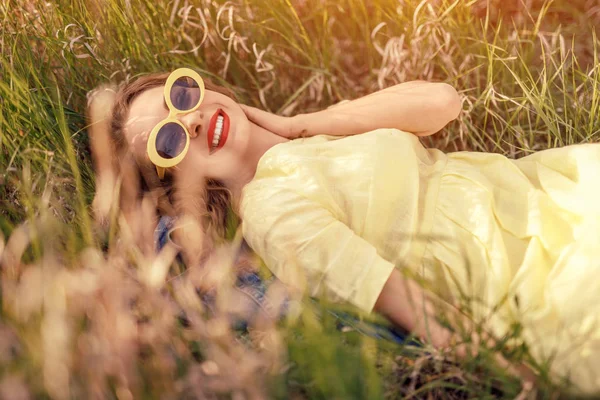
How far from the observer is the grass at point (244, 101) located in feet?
4.01

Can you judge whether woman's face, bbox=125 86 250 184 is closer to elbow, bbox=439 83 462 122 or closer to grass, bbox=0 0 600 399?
grass, bbox=0 0 600 399

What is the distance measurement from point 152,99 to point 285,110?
83cm

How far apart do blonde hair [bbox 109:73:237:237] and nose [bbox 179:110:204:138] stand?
0.71 feet

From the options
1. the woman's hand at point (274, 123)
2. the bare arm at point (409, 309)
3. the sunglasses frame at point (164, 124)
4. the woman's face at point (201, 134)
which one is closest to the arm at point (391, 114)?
the woman's hand at point (274, 123)

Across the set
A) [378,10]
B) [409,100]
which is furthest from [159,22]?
[409,100]

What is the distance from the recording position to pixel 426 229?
1.80 metres

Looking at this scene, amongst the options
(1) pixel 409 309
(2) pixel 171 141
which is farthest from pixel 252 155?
(1) pixel 409 309

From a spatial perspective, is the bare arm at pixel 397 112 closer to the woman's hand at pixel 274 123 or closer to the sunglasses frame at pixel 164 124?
the woman's hand at pixel 274 123

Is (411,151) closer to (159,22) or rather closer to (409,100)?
(409,100)

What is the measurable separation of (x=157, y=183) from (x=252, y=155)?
38cm

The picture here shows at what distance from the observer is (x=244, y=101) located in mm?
2869

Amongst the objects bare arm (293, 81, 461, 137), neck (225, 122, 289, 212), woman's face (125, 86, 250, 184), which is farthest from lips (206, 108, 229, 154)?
bare arm (293, 81, 461, 137)

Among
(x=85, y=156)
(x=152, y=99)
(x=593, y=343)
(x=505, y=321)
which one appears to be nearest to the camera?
(x=593, y=343)

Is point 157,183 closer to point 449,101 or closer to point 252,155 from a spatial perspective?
point 252,155
